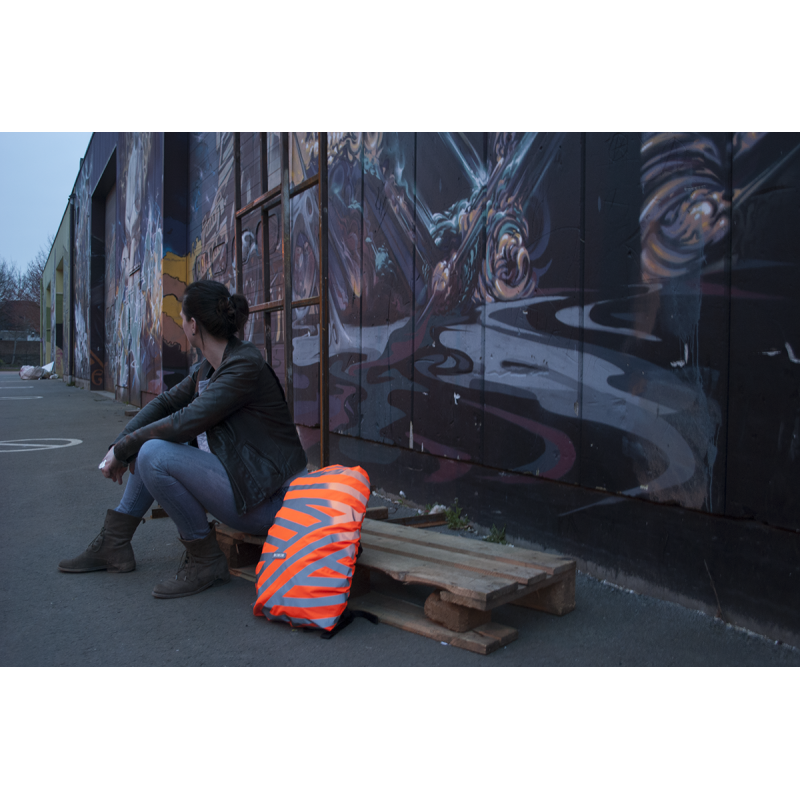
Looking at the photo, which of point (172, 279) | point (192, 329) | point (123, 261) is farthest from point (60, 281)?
point (192, 329)

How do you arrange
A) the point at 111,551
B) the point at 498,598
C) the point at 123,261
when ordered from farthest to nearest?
the point at 123,261
the point at 111,551
the point at 498,598

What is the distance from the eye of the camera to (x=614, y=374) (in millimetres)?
3127

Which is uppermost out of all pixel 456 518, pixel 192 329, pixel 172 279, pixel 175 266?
pixel 175 266

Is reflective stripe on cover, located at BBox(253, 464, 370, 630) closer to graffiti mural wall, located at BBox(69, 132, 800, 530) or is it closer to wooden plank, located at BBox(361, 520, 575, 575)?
wooden plank, located at BBox(361, 520, 575, 575)

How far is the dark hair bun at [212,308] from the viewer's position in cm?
327

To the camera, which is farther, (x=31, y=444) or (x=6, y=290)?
(x=6, y=290)

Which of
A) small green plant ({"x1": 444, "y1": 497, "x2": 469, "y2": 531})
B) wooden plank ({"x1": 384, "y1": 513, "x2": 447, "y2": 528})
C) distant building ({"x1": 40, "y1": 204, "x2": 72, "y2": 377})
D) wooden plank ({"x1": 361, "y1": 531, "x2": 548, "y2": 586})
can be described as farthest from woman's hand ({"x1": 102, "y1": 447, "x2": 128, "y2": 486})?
distant building ({"x1": 40, "y1": 204, "x2": 72, "y2": 377})

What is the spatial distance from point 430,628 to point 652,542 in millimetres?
1183

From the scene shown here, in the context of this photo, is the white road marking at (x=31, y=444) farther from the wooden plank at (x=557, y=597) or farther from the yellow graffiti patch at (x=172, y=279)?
the wooden plank at (x=557, y=597)

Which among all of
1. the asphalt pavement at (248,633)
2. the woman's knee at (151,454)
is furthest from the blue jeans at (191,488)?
the asphalt pavement at (248,633)

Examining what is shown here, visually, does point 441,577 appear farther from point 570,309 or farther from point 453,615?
point 570,309

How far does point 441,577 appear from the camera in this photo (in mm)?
2596

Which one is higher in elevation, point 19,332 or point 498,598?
point 19,332

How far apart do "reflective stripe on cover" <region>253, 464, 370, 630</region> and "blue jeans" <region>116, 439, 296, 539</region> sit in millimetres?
380
